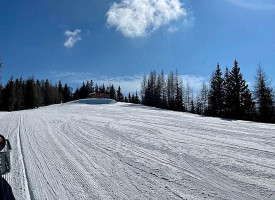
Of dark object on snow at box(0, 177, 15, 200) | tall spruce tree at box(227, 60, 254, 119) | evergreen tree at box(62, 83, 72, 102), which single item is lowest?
dark object on snow at box(0, 177, 15, 200)

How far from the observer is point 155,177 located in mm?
3953

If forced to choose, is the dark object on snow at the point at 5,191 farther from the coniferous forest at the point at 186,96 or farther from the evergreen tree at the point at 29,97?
the evergreen tree at the point at 29,97

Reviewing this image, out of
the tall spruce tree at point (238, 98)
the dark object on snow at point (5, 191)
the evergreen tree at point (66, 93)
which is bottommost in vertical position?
the dark object on snow at point (5, 191)

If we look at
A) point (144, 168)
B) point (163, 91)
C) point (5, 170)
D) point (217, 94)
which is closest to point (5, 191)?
point (5, 170)

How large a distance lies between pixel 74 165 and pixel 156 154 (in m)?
2.11

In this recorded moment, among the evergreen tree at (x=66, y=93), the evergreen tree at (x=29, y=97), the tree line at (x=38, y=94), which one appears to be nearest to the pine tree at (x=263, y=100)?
the tree line at (x=38, y=94)

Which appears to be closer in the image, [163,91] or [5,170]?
[5,170]

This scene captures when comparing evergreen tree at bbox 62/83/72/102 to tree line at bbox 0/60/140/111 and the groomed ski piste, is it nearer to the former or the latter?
tree line at bbox 0/60/140/111

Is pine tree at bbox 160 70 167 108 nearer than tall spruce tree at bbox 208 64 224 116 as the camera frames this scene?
No

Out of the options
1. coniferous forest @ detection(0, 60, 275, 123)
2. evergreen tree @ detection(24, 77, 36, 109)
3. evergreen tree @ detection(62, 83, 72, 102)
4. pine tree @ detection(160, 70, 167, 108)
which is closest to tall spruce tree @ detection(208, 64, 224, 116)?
coniferous forest @ detection(0, 60, 275, 123)

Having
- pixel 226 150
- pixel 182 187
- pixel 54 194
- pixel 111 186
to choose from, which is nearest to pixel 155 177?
pixel 182 187

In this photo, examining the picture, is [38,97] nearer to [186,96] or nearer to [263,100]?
[186,96]

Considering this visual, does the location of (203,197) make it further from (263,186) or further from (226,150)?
(226,150)

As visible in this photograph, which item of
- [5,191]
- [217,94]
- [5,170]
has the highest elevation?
[217,94]
